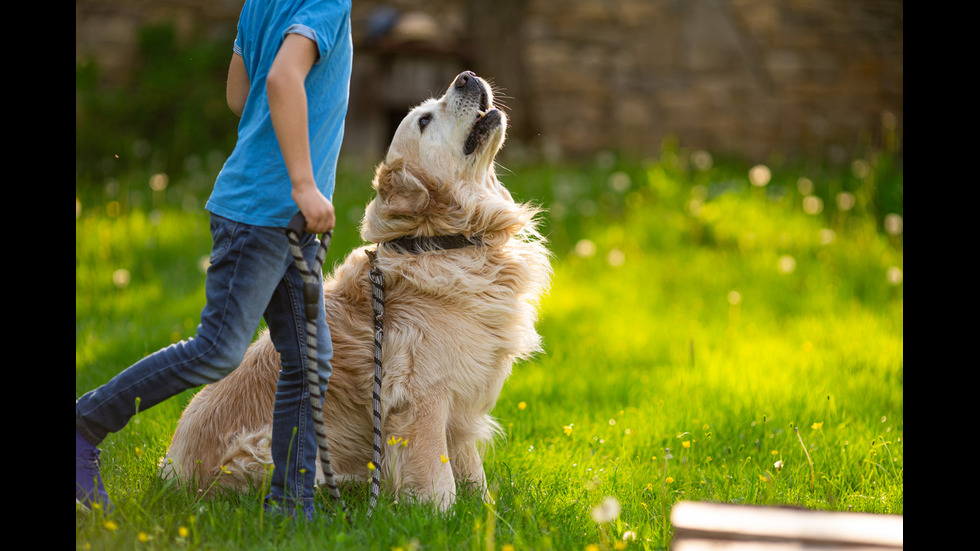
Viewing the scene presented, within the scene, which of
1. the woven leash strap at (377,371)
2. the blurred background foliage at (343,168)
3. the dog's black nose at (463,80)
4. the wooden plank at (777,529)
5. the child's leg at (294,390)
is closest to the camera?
the wooden plank at (777,529)

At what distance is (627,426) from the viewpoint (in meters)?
3.48

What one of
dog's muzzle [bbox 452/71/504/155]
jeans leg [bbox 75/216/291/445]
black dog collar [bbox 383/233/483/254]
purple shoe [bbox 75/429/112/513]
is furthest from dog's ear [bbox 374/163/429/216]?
purple shoe [bbox 75/429/112/513]

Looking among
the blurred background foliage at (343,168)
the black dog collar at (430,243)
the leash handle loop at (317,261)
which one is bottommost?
the blurred background foliage at (343,168)

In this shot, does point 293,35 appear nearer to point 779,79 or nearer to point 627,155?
point 627,155

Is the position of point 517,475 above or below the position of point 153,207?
above

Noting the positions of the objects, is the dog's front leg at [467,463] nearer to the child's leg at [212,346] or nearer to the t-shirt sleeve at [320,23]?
the child's leg at [212,346]

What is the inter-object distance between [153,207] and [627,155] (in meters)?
4.68

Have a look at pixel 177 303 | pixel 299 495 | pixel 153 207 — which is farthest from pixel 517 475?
pixel 153 207

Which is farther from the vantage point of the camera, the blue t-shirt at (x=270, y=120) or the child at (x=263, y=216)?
the blue t-shirt at (x=270, y=120)

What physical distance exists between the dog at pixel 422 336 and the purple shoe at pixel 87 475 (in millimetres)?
344

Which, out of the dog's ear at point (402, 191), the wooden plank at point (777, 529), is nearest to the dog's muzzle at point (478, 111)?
the dog's ear at point (402, 191)

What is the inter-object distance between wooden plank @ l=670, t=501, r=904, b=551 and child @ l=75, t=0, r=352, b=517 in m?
1.20

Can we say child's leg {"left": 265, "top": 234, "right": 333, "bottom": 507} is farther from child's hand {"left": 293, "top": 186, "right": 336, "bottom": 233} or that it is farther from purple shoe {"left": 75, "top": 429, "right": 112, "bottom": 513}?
purple shoe {"left": 75, "top": 429, "right": 112, "bottom": 513}

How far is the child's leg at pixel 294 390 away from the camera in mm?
2492
